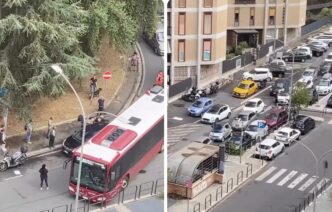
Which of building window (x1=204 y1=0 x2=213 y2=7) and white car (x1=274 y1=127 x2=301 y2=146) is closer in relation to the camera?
white car (x1=274 y1=127 x2=301 y2=146)

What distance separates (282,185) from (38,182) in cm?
773

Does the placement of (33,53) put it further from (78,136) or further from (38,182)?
(38,182)

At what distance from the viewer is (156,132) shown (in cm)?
1270

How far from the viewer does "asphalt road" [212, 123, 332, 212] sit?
18.0 m

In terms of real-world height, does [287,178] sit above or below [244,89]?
below

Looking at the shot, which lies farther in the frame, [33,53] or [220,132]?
[220,132]

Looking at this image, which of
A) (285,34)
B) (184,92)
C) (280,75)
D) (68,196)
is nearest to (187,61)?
(184,92)

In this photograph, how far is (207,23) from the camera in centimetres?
2677

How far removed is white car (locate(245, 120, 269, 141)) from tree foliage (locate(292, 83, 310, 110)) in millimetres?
2508

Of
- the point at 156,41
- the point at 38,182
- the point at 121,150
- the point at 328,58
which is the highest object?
the point at 156,41

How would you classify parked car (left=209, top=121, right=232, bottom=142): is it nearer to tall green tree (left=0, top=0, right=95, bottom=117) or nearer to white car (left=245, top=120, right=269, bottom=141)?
white car (left=245, top=120, right=269, bottom=141)


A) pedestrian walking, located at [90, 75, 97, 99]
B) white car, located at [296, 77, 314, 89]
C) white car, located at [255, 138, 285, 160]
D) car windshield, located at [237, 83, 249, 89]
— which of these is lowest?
white car, located at [255, 138, 285, 160]

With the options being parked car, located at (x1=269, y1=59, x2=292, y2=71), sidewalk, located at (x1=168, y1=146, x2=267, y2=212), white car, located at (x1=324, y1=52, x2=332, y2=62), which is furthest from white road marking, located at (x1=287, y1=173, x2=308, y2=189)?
white car, located at (x1=324, y1=52, x2=332, y2=62)

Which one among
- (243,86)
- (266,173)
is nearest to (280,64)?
(243,86)
